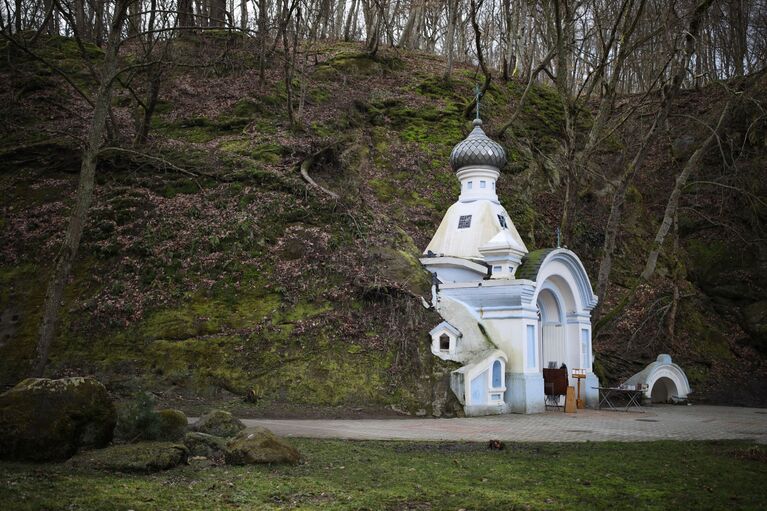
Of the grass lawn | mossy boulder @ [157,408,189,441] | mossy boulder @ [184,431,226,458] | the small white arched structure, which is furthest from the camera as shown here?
the small white arched structure

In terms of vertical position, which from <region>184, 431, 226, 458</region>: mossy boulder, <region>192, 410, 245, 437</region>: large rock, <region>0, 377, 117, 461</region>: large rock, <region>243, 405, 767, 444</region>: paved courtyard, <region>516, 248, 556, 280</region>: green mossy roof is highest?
<region>516, 248, 556, 280</region>: green mossy roof

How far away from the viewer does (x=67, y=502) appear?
5.79 m

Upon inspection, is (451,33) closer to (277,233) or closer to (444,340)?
(277,233)

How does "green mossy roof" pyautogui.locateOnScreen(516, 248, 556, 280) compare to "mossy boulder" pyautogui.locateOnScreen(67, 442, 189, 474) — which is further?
"green mossy roof" pyautogui.locateOnScreen(516, 248, 556, 280)

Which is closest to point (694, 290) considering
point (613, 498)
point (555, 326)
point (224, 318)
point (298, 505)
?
point (555, 326)

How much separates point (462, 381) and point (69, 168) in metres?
14.5

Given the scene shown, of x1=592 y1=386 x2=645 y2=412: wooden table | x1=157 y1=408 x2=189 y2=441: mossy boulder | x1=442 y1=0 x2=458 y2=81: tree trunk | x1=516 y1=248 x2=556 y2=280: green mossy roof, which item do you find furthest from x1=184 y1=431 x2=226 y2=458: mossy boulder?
x1=442 y1=0 x2=458 y2=81: tree trunk

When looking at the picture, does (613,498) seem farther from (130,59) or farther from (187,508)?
(130,59)

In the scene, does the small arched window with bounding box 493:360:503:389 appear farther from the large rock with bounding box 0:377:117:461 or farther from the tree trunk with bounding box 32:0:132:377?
the large rock with bounding box 0:377:117:461

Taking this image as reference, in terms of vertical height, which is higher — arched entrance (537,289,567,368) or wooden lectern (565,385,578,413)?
arched entrance (537,289,567,368)

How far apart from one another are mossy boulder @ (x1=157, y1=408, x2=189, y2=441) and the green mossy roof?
1021 cm

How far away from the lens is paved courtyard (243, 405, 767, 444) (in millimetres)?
11430

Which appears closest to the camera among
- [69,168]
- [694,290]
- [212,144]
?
[69,168]

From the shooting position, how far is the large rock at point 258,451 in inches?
317
